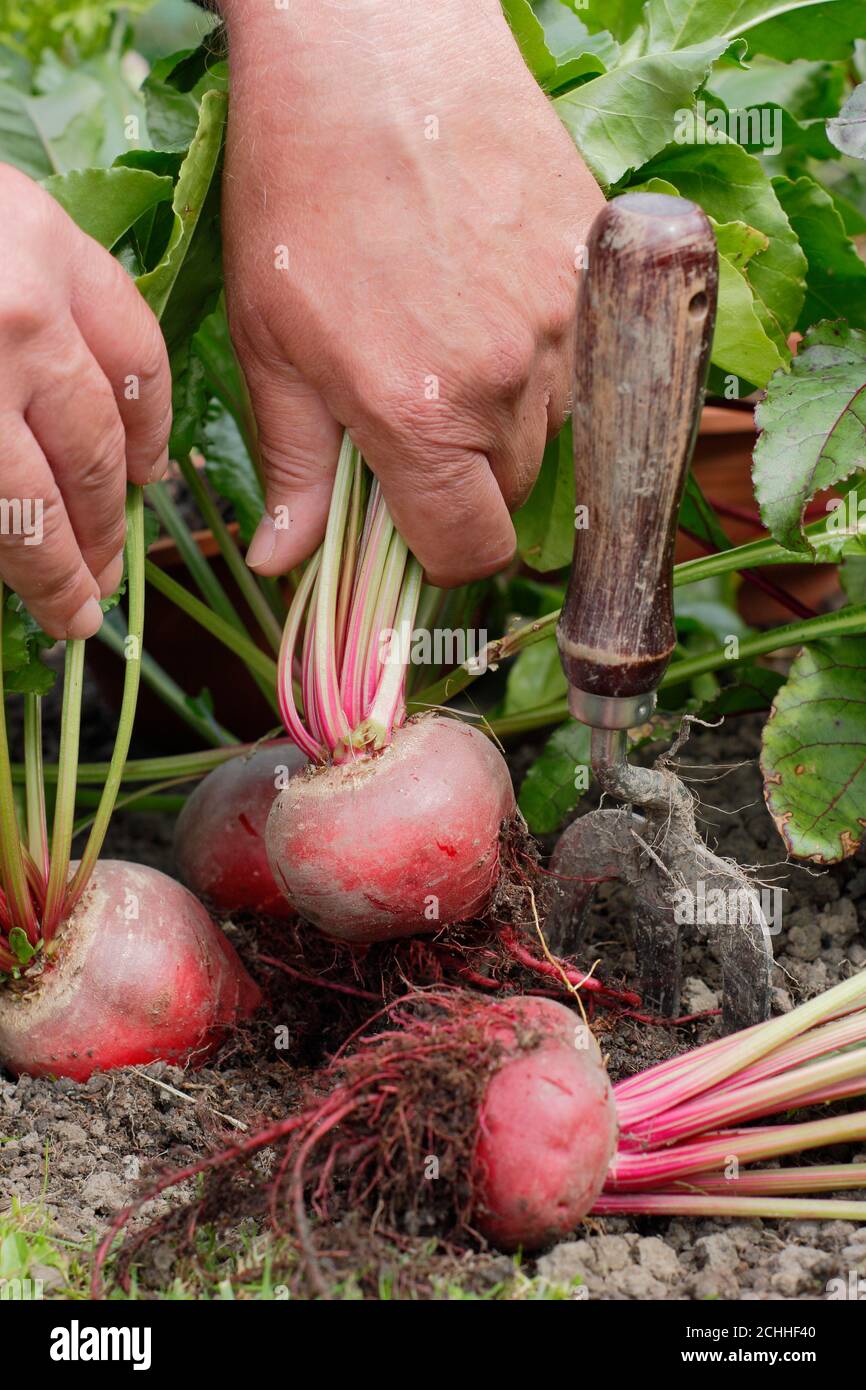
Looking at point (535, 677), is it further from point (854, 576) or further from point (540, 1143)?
point (540, 1143)

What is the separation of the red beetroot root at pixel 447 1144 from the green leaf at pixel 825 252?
1187mm

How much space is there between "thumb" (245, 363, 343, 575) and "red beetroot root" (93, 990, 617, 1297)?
63 centimetres

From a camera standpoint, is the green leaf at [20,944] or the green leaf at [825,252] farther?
the green leaf at [825,252]

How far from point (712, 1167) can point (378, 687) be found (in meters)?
0.65

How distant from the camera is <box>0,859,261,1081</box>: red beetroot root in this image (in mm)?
1394

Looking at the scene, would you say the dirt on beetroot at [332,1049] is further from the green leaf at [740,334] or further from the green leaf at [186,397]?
the green leaf at [186,397]

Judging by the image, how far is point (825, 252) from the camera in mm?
1756

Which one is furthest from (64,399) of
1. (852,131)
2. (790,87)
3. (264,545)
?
(790,87)

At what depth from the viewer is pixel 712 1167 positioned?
3.78 ft

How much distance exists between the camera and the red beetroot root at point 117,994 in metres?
1.39

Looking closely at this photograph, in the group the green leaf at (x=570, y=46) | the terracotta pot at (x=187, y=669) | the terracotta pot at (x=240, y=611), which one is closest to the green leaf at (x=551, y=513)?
the green leaf at (x=570, y=46)

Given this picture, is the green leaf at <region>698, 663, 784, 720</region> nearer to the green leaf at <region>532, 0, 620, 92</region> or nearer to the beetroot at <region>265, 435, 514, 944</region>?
the beetroot at <region>265, 435, 514, 944</region>

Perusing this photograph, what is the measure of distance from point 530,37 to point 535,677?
3.40 ft

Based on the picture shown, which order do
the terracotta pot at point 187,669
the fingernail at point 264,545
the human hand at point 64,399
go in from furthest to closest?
the terracotta pot at point 187,669, the fingernail at point 264,545, the human hand at point 64,399
